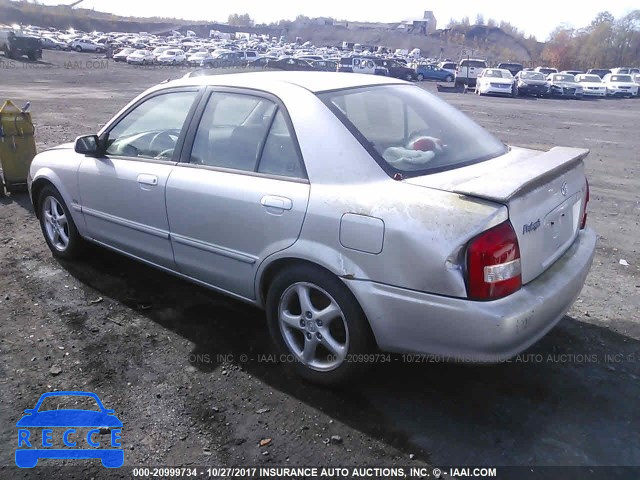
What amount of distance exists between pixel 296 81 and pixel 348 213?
1.12 m

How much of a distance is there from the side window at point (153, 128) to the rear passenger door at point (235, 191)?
220mm

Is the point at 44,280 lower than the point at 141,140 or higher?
lower

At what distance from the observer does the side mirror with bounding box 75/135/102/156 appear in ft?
14.1

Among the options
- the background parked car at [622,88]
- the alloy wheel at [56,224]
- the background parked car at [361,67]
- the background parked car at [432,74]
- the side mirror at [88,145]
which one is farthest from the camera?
the background parked car at [432,74]

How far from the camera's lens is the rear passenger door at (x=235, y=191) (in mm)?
3156

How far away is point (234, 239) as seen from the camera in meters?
3.39

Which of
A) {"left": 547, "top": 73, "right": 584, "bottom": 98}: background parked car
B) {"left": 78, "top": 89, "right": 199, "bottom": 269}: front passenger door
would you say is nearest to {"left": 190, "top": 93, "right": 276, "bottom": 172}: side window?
{"left": 78, "top": 89, "right": 199, "bottom": 269}: front passenger door

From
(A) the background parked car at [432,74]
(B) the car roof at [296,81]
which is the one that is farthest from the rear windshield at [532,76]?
(B) the car roof at [296,81]

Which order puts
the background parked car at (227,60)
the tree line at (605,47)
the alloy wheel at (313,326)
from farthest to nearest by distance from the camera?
the tree line at (605,47) < the background parked car at (227,60) < the alloy wheel at (313,326)

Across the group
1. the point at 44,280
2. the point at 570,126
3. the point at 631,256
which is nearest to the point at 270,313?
the point at 44,280

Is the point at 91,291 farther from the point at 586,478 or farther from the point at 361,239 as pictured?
the point at 586,478

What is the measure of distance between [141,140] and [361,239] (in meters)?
2.23

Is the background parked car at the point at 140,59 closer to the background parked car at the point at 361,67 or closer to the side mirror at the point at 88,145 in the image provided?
the background parked car at the point at 361,67

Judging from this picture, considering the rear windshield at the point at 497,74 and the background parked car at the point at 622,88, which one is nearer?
the rear windshield at the point at 497,74
